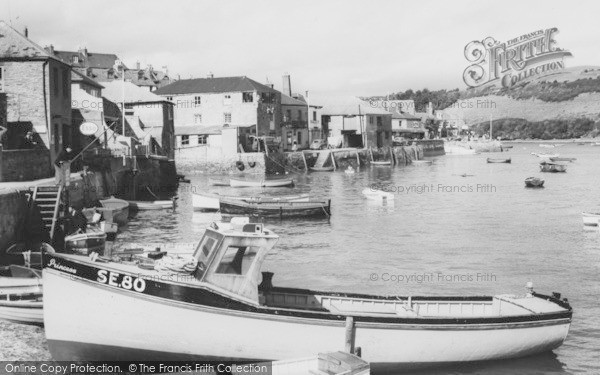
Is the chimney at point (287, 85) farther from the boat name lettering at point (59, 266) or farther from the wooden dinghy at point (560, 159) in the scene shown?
the boat name lettering at point (59, 266)

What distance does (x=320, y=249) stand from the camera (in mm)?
35312

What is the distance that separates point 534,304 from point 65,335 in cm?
1246

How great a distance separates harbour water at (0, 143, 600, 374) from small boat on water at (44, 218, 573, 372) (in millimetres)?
1740

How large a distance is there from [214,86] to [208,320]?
8069 centimetres

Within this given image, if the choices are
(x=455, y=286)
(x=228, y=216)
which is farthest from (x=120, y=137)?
(x=455, y=286)

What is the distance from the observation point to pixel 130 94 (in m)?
79.8

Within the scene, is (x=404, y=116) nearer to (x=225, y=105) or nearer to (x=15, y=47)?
(x=225, y=105)

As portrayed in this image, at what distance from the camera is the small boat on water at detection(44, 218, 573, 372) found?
15484 millimetres

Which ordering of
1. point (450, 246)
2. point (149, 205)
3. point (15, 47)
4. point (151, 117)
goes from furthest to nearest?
point (151, 117) → point (149, 205) → point (15, 47) → point (450, 246)

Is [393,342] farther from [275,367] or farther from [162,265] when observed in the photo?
[162,265]

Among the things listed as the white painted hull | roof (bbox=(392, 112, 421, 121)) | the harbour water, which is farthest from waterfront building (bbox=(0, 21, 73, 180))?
roof (bbox=(392, 112, 421, 121))

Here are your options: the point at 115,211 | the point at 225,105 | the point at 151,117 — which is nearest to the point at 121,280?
the point at 115,211

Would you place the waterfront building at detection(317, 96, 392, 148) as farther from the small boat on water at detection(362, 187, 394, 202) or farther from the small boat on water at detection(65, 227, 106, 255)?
the small boat on water at detection(65, 227, 106, 255)

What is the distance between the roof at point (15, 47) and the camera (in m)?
40.8
